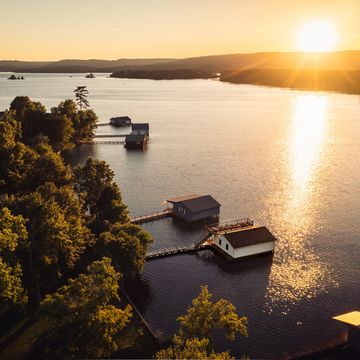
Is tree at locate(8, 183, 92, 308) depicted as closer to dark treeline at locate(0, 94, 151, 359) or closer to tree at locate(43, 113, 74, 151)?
dark treeline at locate(0, 94, 151, 359)

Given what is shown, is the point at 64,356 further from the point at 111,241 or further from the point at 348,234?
the point at 348,234

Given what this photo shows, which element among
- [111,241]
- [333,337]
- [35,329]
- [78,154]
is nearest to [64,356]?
[35,329]

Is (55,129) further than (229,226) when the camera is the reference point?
Yes

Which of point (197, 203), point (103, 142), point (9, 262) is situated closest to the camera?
point (9, 262)

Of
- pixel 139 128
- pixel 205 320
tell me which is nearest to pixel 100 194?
pixel 205 320

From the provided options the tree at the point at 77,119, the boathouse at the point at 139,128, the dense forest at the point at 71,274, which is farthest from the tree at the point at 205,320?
the boathouse at the point at 139,128

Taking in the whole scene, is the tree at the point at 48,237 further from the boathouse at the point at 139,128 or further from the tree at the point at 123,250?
the boathouse at the point at 139,128

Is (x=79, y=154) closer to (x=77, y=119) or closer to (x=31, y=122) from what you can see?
(x=77, y=119)
